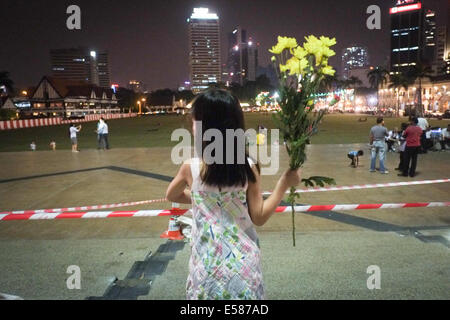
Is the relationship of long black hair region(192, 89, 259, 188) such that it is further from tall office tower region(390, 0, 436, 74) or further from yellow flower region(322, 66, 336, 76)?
tall office tower region(390, 0, 436, 74)

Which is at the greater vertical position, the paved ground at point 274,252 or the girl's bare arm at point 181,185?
the girl's bare arm at point 181,185

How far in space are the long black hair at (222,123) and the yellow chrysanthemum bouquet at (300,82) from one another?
0.62 metres

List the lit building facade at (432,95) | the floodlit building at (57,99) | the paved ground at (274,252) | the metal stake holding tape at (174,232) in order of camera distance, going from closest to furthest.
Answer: the paved ground at (274,252) < the metal stake holding tape at (174,232) < the lit building facade at (432,95) < the floodlit building at (57,99)

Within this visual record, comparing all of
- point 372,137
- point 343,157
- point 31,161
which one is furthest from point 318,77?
point 31,161

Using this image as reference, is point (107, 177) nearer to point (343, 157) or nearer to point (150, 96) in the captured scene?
point (343, 157)

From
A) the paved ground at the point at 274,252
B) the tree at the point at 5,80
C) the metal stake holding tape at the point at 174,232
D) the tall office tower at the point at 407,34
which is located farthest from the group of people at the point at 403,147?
the tall office tower at the point at 407,34

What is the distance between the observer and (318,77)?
8.51ft

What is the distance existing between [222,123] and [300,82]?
1.04 metres

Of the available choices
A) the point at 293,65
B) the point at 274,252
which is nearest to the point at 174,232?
the point at 274,252

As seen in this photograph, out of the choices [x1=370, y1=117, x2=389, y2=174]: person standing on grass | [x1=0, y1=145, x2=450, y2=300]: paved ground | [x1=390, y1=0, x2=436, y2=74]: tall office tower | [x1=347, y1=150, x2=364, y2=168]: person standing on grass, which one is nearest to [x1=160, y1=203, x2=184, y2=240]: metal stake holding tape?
[x1=0, y1=145, x2=450, y2=300]: paved ground

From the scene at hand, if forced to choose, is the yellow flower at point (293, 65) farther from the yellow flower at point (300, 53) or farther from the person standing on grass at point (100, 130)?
the person standing on grass at point (100, 130)

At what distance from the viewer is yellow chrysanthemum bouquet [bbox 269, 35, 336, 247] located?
249cm

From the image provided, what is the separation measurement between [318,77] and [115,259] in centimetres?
394

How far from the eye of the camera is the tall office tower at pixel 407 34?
167 meters
